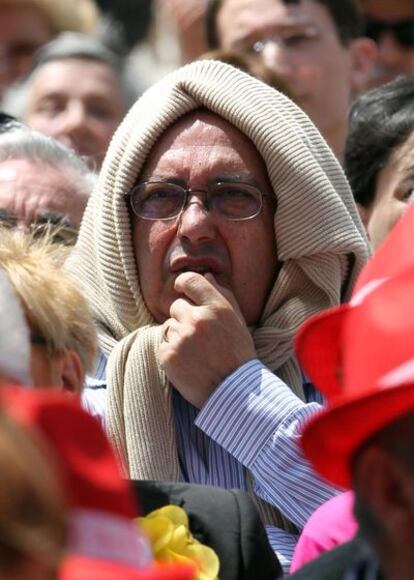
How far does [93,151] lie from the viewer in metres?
5.96

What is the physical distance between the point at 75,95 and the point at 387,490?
14.1 feet

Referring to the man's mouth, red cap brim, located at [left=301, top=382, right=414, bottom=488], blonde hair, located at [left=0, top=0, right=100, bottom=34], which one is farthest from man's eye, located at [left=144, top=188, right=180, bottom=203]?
blonde hair, located at [left=0, top=0, right=100, bottom=34]

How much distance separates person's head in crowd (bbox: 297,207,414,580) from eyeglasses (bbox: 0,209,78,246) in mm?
2072

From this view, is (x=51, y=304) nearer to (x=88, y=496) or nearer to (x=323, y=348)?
(x=323, y=348)

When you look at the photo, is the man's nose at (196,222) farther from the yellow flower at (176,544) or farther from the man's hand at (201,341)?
the yellow flower at (176,544)

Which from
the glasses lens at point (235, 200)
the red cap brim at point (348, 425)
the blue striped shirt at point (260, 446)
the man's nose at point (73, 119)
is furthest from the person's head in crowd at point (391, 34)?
the red cap brim at point (348, 425)

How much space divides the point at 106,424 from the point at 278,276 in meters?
0.57

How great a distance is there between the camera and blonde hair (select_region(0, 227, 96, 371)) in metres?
2.83

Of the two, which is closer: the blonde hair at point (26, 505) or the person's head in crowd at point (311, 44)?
the blonde hair at point (26, 505)

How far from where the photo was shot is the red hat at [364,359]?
2033mm

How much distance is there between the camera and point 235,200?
3.96 m

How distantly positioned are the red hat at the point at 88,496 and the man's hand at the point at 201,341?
6.61 feet

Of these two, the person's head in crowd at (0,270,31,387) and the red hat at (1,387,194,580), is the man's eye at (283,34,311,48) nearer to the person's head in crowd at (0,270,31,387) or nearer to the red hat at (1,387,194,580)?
the person's head in crowd at (0,270,31,387)

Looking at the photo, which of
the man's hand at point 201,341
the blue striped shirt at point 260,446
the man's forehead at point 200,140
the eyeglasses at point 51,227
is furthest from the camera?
the eyeglasses at point 51,227
